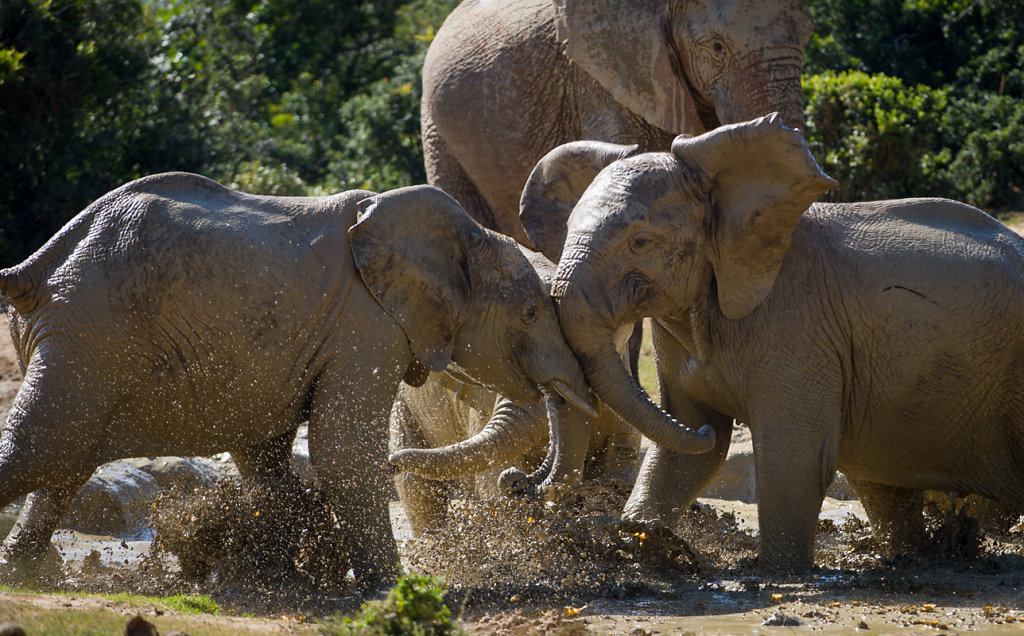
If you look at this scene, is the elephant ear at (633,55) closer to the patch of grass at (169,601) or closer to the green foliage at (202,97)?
the patch of grass at (169,601)

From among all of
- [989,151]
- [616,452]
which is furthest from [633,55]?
[989,151]

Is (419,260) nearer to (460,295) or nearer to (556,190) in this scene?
(460,295)

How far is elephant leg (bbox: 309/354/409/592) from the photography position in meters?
6.47

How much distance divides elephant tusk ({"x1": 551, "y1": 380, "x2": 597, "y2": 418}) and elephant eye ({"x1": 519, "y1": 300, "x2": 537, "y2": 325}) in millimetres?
308

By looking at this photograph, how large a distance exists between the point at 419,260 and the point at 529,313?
0.57m

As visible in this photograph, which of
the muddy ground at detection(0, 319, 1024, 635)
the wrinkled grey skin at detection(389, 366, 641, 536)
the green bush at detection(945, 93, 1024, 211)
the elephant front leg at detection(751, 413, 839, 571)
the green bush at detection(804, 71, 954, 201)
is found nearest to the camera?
the muddy ground at detection(0, 319, 1024, 635)

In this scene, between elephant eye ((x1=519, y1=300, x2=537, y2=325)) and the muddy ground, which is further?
elephant eye ((x1=519, y1=300, x2=537, y2=325))

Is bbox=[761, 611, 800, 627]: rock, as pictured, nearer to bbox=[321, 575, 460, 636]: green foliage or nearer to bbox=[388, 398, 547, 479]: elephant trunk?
bbox=[321, 575, 460, 636]: green foliage

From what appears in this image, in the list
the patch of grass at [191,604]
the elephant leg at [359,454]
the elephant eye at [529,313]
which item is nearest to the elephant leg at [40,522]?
the patch of grass at [191,604]

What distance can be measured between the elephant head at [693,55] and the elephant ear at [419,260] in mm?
3240

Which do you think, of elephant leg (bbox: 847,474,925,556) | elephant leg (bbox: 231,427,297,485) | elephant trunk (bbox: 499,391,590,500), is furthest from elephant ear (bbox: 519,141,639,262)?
elephant leg (bbox: 847,474,925,556)

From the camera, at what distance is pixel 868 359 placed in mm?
6863

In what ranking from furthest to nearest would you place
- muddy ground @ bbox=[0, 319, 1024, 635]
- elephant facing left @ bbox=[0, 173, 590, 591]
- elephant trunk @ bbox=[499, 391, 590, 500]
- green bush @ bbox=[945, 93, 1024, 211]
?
green bush @ bbox=[945, 93, 1024, 211]
elephant trunk @ bbox=[499, 391, 590, 500]
elephant facing left @ bbox=[0, 173, 590, 591]
muddy ground @ bbox=[0, 319, 1024, 635]

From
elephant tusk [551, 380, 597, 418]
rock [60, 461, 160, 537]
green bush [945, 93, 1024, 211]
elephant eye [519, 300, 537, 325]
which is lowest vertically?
rock [60, 461, 160, 537]
